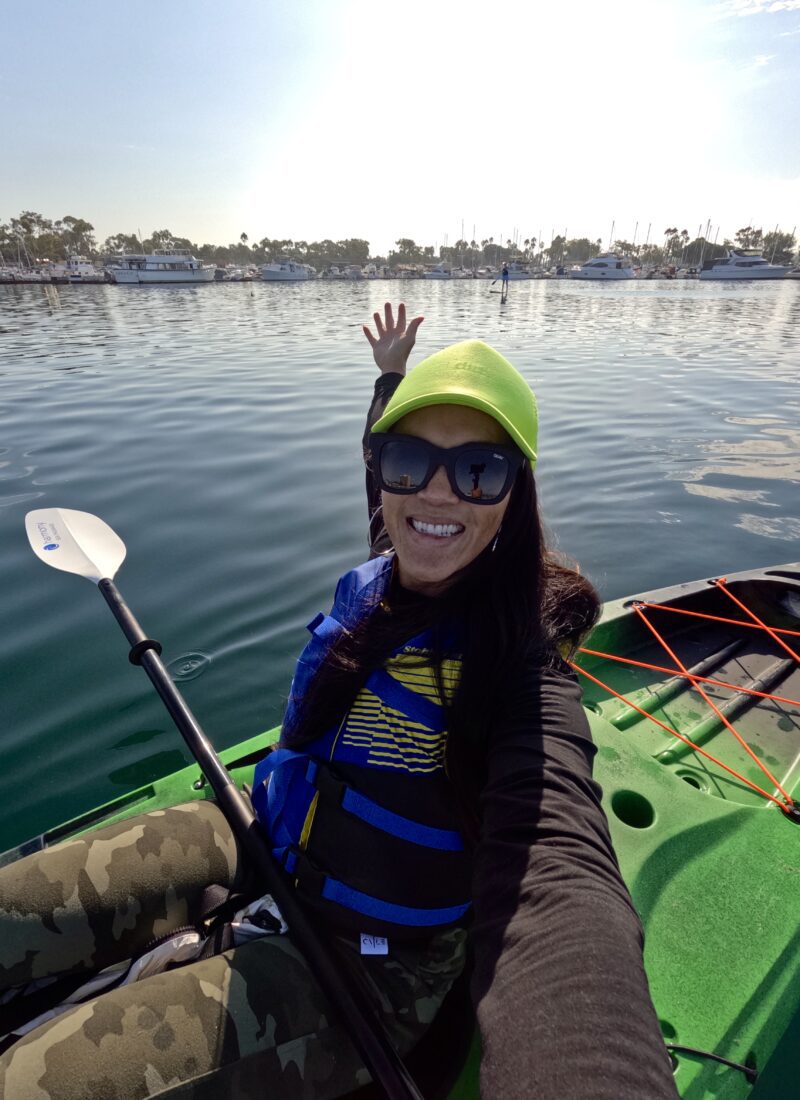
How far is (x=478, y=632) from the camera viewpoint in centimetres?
173

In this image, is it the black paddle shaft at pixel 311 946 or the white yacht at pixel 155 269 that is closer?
the black paddle shaft at pixel 311 946

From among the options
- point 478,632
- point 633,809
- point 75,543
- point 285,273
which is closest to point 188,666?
point 75,543

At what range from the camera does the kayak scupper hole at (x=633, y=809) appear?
283cm

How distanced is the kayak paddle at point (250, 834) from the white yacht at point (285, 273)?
98984mm

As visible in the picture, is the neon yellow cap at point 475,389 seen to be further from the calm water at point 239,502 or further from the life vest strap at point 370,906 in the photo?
the calm water at point 239,502

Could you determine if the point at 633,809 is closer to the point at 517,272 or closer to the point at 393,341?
the point at 393,341

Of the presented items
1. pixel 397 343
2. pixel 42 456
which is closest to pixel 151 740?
pixel 397 343

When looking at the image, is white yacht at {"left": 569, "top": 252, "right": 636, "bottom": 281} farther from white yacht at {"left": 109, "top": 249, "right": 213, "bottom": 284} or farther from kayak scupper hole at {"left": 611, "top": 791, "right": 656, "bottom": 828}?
kayak scupper hole at {"left": 611, "top": 791, "right": 656, "bottom": 828}

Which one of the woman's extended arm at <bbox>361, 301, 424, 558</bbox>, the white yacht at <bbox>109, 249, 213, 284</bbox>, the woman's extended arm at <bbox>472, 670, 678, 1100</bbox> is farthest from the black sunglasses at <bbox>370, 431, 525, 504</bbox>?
the white yacht at <bbox>109, 249, 213, 284</bbox>

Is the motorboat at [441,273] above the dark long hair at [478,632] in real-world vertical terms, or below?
above

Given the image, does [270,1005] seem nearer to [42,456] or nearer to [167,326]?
[42,456]

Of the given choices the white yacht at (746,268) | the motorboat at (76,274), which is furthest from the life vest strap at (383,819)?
the white yacht at (746,268)

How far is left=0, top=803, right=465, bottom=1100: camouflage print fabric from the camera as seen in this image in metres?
1.46

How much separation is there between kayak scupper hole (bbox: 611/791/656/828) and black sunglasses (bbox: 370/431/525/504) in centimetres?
208
